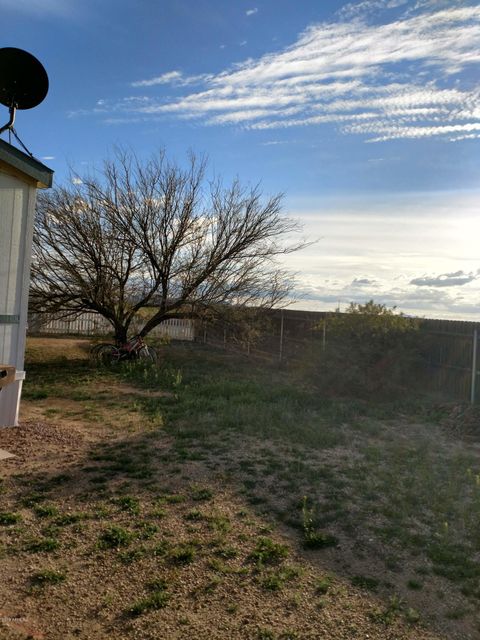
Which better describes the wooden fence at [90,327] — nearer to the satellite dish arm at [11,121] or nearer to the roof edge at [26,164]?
the satellite dish arm at [11,121]

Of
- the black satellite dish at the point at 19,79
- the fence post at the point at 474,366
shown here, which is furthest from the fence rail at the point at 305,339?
the black satellite dish at the point at 19,79

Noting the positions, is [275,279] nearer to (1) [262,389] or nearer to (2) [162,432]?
(1) [262,389]

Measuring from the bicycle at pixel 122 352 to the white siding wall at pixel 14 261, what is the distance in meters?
7.26

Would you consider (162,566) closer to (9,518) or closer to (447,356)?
(9,518)

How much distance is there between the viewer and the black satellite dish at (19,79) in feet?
19.5

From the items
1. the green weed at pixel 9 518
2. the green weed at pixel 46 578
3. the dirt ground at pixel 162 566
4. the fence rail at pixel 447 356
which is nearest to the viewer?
the dirt ground at pixel 162 566

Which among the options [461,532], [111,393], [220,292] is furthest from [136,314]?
[461,532]

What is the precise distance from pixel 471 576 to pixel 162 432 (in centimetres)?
402

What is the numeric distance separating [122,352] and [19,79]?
8.07 m

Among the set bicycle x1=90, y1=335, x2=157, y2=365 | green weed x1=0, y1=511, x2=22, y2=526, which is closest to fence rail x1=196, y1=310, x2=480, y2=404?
bicycle x1=90, y1=335, x2=157, y2=365

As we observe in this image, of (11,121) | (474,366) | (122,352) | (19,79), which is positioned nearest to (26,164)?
(11,121)

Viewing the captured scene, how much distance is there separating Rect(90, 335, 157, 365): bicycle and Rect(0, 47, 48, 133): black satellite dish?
7796 millimetres

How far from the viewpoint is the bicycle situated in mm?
13134

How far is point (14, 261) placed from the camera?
18.4 ft
